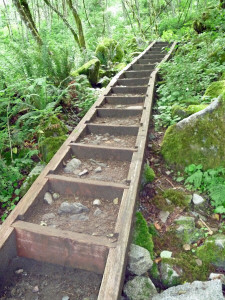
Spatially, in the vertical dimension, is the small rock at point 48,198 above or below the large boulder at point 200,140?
below

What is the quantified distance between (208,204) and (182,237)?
1.91 feet

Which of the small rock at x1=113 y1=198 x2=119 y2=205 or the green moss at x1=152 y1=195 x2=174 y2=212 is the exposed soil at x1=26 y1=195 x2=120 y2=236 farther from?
the green moss at x1=152 y1=195 x2=174 y2=212

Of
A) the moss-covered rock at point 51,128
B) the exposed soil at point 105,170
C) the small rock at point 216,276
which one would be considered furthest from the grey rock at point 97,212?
the moss-covered rock at point 51,128

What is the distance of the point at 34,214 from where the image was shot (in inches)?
105

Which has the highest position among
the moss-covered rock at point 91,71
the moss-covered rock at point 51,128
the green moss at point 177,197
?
the moss-covered rock at point 91,71

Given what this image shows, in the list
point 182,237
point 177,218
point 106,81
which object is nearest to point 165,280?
A: point 182,237

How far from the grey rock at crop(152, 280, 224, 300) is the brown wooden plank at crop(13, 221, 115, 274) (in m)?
0.58

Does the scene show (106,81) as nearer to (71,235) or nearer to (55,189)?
(55,189)

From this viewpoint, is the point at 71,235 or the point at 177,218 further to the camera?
the point at 177,218

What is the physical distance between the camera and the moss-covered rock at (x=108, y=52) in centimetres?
1078

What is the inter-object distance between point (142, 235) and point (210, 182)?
3.76 ft

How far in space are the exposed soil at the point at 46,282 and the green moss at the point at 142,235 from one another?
54cm

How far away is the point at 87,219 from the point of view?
2629 millimetres

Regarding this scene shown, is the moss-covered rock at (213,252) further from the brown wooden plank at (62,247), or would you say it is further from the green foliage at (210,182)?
the brown wooden plank at (62,247)
